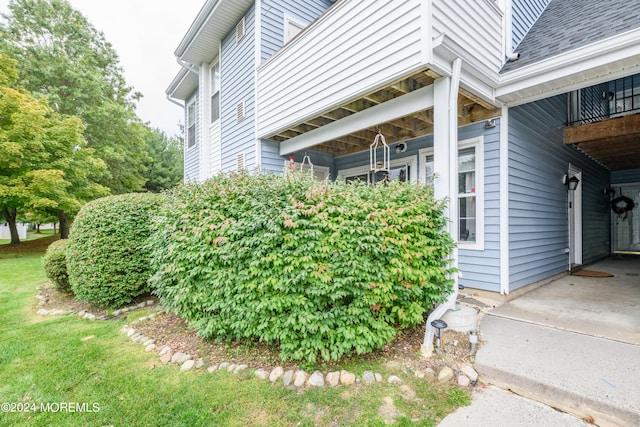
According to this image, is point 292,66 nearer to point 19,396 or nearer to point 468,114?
point 468,114

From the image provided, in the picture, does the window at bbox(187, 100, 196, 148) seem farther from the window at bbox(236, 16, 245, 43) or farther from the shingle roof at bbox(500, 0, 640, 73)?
the shingle roof at bbox(500, 0, 640, 73)

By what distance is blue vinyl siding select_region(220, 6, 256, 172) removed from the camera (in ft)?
20.3

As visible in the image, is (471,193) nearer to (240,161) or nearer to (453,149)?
(453,149)

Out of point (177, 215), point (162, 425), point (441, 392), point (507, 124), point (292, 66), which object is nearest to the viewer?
point (162, 425)

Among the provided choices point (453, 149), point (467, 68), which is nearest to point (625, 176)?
point (467, 68)

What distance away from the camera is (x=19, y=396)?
2.40 m

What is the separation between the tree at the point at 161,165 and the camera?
63.9 ft

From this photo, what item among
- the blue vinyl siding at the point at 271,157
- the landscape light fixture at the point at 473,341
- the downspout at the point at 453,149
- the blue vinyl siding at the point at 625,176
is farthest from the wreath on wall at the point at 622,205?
the blue vinyl siding at the point at 271,157

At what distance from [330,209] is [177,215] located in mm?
1906

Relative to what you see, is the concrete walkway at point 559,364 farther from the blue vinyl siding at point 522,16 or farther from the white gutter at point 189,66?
the white gutter at point 189,66

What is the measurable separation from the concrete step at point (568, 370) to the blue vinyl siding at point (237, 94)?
16.8 ft

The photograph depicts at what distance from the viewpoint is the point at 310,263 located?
8.25 ft

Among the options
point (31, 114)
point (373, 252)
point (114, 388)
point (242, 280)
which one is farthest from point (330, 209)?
point (31, 114)

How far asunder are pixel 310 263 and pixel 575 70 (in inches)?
141
